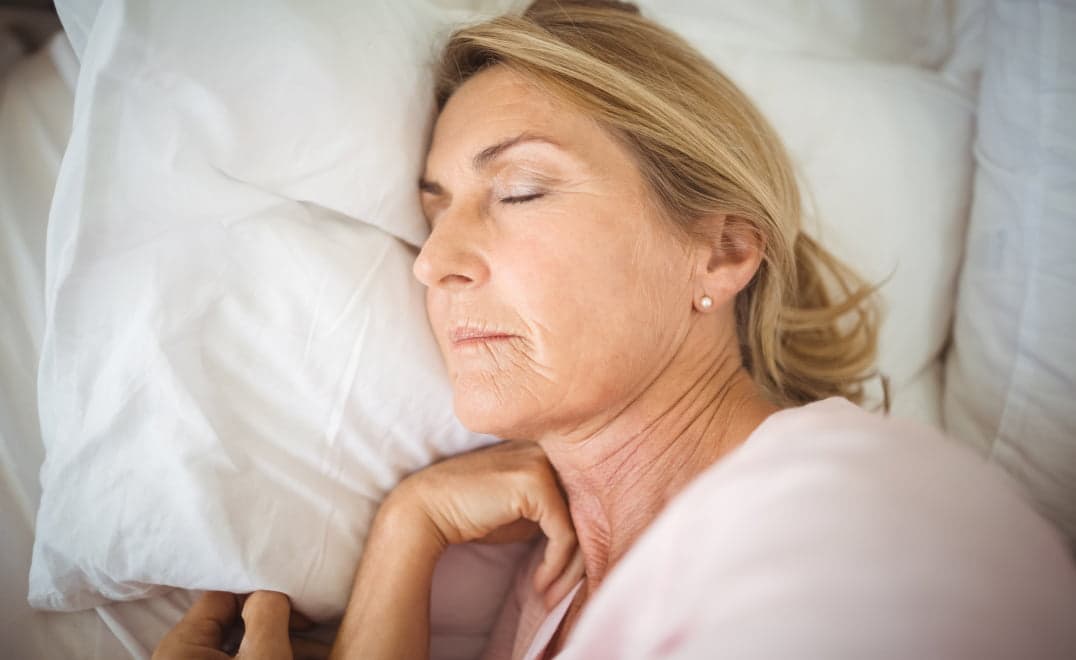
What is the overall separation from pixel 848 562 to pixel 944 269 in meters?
0.98

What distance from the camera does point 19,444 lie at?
101cm

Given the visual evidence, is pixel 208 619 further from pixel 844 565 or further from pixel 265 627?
pixel 844 565

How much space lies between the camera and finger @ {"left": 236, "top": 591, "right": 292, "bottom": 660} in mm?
934

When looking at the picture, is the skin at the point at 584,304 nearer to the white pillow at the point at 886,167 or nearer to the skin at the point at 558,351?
the skin at the point at 558,351

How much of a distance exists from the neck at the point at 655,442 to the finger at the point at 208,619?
60 centimetres

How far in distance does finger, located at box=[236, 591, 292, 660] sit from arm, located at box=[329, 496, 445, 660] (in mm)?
→ 107

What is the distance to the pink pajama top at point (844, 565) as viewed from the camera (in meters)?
0.54

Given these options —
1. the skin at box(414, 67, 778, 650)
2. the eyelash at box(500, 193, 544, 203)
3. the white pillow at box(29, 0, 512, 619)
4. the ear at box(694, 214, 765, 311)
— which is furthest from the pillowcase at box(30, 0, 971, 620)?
the ear at box(694, 214, 765, 311)

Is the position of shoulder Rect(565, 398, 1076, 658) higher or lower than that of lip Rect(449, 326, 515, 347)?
lower

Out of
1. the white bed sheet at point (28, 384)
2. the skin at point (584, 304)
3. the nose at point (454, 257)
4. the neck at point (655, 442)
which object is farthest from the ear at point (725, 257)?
the white bed sheet at point (28, 384)

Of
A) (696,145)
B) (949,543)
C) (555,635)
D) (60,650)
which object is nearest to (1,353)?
(60,650)

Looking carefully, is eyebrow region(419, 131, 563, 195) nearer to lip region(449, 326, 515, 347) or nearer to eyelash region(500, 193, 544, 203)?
eyelash region(500, 193, 544, 203)

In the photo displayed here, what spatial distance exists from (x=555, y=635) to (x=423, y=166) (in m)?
0.85

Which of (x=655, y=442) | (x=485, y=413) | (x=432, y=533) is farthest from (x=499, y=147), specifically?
(x=432, y=533)
